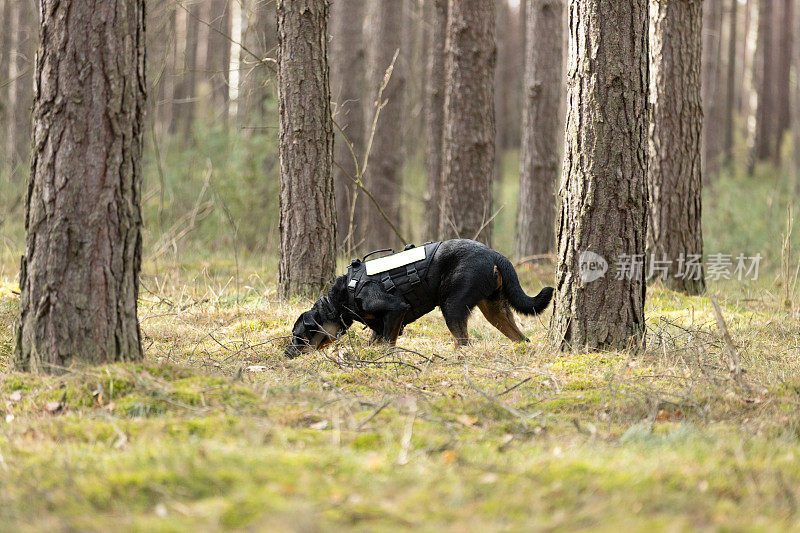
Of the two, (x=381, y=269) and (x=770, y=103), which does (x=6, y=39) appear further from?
(x=770, y=103)

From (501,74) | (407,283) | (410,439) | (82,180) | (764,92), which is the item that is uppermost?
(501,74)

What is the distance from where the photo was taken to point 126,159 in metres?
4.29

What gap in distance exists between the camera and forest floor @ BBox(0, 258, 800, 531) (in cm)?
259

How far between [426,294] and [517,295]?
2.48 ft

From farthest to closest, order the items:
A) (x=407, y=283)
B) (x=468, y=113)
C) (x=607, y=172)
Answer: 1. (x=468, y=113)
2. (x=407, y=283)
3. (x=607, y=172)

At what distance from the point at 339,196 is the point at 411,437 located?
9.84m

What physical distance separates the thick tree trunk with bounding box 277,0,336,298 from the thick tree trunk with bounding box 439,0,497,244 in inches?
115

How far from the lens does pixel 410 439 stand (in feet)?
11.3

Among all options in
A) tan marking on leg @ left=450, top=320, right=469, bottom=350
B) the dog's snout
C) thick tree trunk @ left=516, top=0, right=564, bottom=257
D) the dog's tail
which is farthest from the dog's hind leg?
thick tree trunk @ left=516, top=0, right=564, bottom=257

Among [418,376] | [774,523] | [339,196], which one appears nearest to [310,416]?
[418,376]

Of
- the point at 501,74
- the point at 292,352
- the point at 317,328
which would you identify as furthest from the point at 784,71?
the point at 292,352

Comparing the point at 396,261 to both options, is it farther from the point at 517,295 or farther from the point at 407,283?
the point at 517,295

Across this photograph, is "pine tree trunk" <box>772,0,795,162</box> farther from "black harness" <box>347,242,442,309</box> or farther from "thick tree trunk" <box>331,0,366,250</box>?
"black harness" <box>347,242,442,309</box>

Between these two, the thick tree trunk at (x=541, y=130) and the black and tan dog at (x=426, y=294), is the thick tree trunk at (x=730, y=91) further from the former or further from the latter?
the black and tan dog at (x=426, y=294)
